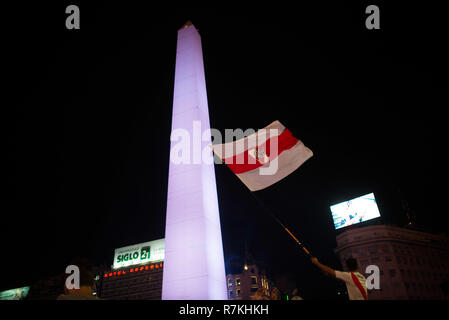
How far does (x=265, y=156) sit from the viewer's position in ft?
25.6

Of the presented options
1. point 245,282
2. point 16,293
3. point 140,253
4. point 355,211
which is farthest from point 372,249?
point 16,293

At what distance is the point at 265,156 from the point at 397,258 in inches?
2590

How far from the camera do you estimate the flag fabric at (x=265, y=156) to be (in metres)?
7.59

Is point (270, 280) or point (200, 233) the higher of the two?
point (270, 280)

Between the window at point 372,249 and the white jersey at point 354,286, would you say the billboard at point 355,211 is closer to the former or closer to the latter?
the window at point 372,249

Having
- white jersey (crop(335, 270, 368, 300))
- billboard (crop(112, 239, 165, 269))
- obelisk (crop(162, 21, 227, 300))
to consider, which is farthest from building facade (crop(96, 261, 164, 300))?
white jersey (crop(335, 270, 368, 300))

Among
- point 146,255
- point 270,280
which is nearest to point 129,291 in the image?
point 146,255

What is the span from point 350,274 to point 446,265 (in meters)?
87.7

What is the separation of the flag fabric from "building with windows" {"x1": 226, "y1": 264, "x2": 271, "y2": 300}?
71089mm

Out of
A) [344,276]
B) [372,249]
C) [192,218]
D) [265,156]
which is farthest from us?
[372,249]

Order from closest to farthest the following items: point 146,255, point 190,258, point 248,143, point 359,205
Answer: point 190,258 → point 248,143 → point 359,205 → point 146,255

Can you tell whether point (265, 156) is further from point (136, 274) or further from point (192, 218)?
point (136, 274)

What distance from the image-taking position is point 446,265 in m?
70.0
